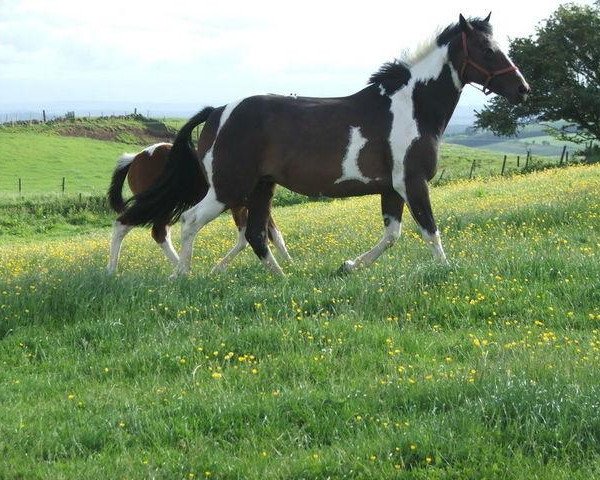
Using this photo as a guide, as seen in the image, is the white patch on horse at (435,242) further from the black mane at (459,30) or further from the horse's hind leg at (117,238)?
the horse's hind leg at (117,238)

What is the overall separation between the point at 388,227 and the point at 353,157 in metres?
1.03

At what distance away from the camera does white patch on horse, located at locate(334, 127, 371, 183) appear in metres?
9.56

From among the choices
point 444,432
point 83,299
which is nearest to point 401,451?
point 444,432

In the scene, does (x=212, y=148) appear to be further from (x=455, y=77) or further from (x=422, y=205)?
(x=455, y=77)

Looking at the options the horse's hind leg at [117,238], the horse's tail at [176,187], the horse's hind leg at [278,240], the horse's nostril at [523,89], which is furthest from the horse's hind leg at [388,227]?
the horse's hind leg at [117,238]

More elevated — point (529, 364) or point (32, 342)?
point (529, 364)

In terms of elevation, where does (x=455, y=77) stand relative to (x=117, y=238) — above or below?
above

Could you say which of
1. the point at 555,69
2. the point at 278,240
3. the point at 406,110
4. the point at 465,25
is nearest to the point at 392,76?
the point at 406,110

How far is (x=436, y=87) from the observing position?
977cm

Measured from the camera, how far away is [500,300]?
7.80m

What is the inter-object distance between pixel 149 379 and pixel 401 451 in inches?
96.9

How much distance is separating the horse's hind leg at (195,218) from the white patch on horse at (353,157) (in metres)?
1.57

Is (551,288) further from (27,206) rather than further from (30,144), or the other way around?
(30,144)

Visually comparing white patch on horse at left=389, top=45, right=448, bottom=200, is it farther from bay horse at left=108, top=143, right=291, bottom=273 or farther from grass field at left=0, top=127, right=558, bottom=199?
grass field at left=0, top=127, right=558, bottom=199
